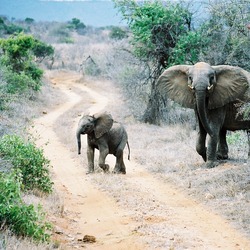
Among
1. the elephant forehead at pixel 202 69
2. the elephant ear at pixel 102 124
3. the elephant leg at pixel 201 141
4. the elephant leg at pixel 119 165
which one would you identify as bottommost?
the elephant leg at pixel 119 165

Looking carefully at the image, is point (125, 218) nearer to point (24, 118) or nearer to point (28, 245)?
point (28, 245)

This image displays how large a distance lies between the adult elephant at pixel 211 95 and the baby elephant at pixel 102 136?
5.39ft

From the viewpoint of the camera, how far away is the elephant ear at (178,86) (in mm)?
13305

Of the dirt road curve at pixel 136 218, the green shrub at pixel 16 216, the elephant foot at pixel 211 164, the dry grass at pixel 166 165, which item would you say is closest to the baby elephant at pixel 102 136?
the dirt road curve at pixel 136 218

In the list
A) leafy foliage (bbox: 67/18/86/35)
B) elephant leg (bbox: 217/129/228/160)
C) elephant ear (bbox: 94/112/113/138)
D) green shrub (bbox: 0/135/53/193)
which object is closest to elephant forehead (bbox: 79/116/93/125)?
elephant ear (bbox: 94/112/113/138)

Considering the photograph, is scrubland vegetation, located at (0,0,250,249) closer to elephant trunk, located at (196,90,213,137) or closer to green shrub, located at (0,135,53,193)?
green shrub, located at (0,135,53,193)

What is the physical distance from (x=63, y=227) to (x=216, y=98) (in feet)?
18.6

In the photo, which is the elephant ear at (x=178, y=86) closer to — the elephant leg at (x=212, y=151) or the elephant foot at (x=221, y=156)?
the elephant leg at (x=212, y=151)

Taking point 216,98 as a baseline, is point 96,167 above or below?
below

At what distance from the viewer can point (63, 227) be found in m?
8.59

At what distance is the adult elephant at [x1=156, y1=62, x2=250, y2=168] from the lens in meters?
12.3

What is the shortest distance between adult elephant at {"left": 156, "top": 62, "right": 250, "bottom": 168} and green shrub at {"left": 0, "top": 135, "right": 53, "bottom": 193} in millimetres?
3823

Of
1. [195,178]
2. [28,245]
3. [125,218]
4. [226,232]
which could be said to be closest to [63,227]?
[125,218]

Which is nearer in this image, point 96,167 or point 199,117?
point 199,117
